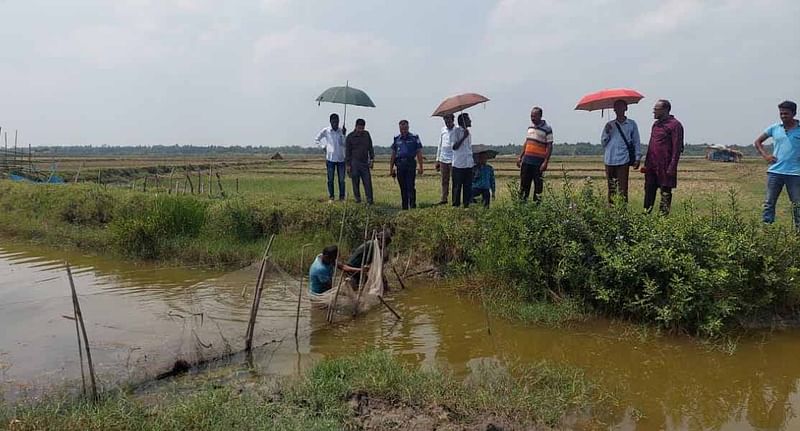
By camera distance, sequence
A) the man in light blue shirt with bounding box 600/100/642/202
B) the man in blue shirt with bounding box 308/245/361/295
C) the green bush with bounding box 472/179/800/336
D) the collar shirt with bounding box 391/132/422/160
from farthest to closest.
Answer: the collar shirt with bounding box 391/132/422/160
the man in light blue shirt with bounding box 600/100/642/202
the man in blue shirt with bounding box 308/245/361/295
the green bush with bounding box 472/179/800/336

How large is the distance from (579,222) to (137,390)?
14.8 ft

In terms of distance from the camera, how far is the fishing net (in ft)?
20.1

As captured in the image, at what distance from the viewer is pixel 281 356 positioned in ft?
17.5

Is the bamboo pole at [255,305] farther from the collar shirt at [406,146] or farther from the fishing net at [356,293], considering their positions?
the collar shirt at [406,146]

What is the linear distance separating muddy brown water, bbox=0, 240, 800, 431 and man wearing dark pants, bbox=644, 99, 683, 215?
2065mm

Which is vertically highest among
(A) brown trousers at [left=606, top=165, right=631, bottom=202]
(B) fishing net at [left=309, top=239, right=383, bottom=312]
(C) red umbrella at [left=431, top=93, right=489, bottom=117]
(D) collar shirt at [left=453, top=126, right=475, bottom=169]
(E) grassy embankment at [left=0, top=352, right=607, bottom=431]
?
(C) red umbrella at [left=431, top=93, right=489, bottom=117]

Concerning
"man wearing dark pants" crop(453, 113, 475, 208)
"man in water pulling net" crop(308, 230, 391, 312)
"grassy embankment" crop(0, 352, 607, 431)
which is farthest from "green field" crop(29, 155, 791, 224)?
"grassy embankment" crop(0, 352, 607, 431)

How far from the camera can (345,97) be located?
31.1ft

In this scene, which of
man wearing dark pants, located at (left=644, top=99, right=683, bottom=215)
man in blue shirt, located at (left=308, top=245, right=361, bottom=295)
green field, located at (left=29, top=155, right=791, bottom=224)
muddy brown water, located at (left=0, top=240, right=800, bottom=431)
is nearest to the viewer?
muddy brown water, located at (left=0, top=240, right=800, bottom=431)

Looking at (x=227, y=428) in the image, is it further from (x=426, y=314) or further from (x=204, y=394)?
→ (x=426, y=314)

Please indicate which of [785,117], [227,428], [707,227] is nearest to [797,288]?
[707,227]

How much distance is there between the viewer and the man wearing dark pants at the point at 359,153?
928cm

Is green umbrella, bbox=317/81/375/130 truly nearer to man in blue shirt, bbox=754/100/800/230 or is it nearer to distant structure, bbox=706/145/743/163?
man in blue shirt, bbox=754/100/800/230

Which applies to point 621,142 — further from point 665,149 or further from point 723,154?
point 723,154
